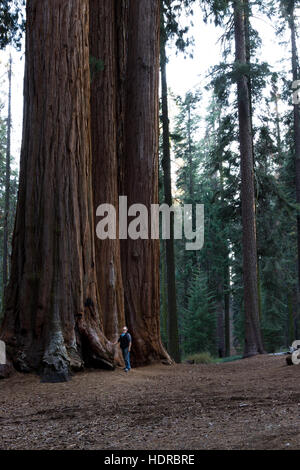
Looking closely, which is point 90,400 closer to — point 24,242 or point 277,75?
point 24,242

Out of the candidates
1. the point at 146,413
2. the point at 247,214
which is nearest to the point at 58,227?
the point at 146,413

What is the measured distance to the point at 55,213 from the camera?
27.9 ft

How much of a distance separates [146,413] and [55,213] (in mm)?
4164

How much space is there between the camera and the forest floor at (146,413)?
3.96 m

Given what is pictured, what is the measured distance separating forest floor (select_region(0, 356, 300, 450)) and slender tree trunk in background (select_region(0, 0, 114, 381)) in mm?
621

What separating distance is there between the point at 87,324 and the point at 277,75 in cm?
1270

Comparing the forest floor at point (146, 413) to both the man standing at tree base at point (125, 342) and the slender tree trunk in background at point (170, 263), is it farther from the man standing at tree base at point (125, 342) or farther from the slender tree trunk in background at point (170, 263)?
the slender tree trunk in background at point (170, 263)

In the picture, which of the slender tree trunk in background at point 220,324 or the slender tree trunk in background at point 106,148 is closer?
the slender tree trunk in background at point 106,148

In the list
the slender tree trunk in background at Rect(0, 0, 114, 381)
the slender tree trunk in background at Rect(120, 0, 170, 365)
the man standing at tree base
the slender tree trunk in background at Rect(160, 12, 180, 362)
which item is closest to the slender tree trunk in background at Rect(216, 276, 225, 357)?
the slender tree trunk in background at Rect(160, 12, 180, 362)

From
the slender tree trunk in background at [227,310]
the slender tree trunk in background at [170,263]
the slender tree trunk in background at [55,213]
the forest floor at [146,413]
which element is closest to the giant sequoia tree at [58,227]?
the slender tree trunk in background at [55,213]

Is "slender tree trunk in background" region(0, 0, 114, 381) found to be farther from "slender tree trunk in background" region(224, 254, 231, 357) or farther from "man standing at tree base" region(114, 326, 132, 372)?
"slender tree trunk in background" region(224, 254, 231, 357)

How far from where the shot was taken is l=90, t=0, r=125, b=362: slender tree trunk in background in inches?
414

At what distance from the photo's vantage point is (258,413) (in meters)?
4.86

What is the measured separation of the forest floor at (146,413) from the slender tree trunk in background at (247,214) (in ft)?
28.0
